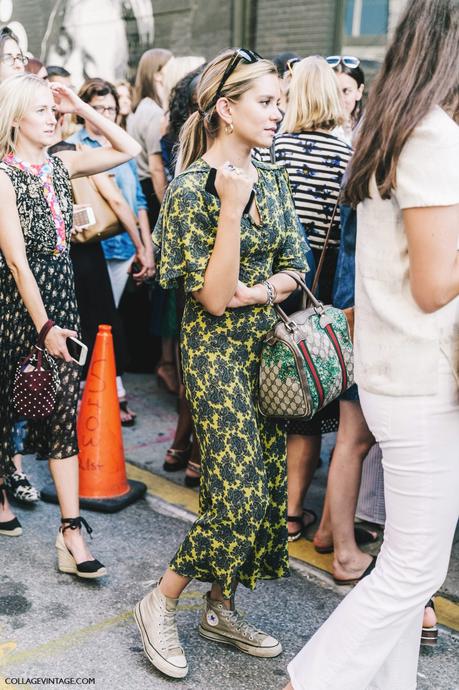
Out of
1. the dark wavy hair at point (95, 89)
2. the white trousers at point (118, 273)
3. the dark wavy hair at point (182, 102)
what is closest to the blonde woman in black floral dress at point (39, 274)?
the dark wavy hair at point (182, 102)

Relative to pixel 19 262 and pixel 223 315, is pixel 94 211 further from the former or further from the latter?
pixel 223 315

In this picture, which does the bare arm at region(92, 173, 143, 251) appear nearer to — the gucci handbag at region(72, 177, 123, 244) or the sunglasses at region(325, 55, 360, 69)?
the gucci handbag at region(72, 177, 123, 244)

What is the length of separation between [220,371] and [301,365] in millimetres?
269

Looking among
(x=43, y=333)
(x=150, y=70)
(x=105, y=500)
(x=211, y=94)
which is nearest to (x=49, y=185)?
(x=43, y=333)

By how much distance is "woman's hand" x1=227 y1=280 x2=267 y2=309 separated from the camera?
113 inches

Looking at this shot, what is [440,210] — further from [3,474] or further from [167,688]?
[3,474]

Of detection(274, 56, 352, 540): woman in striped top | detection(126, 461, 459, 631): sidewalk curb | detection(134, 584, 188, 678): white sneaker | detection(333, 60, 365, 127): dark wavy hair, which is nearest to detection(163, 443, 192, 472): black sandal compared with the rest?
detection(126, 461, 459, 631): sidewalk curb

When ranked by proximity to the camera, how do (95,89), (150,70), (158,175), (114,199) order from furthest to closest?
(150,70) → (158,175) → (95,89) → (114,199)

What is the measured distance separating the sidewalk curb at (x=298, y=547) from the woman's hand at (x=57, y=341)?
1.23 meters

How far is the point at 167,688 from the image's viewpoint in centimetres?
293

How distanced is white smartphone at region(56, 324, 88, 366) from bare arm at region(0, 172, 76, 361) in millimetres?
64

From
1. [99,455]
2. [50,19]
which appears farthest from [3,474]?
[50,19]

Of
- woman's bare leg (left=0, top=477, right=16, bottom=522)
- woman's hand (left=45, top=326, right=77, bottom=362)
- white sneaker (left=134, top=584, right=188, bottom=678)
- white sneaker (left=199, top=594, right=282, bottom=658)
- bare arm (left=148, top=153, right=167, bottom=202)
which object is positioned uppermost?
bare arm (left=148, top=153, right=167, bottom=202)

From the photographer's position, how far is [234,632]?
3.16 m
